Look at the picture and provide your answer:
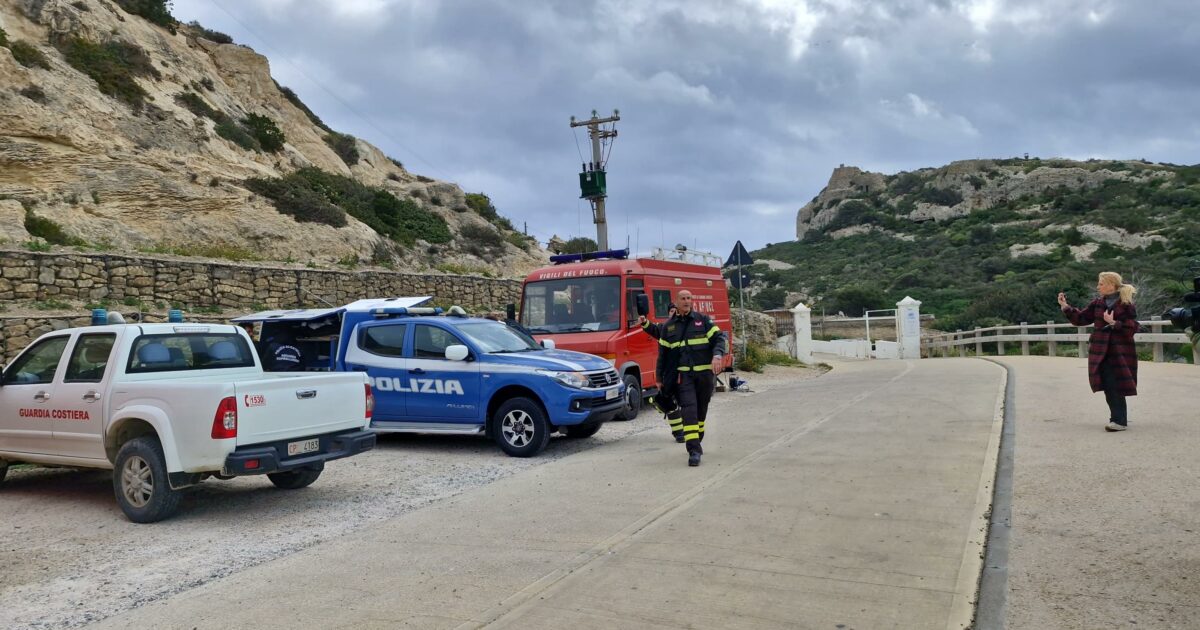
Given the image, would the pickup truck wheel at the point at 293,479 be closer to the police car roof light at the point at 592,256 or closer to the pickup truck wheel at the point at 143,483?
the pickup truck wheel at the point at 143,483

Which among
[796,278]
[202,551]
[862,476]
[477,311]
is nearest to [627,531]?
[862,476]

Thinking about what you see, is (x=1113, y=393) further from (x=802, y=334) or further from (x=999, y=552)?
(x=802, y=334)

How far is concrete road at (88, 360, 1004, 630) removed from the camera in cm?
429

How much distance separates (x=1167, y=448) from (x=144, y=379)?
30.1 feet

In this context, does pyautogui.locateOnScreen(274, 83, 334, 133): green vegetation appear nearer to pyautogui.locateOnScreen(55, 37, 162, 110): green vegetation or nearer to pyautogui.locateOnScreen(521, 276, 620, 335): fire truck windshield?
pyautogui.locateOnScreen(55, 37, 162, 110): green vegetation

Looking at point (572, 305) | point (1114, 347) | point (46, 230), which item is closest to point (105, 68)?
point (46, 230)

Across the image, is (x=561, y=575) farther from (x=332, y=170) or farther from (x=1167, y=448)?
(x=332, y=170)

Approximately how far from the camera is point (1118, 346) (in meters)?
8.59

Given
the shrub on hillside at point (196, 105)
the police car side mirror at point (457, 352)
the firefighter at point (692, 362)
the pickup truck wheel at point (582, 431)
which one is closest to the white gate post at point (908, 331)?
the pickup truck wheel at point (582, 431)

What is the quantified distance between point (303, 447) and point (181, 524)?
43.8 inches

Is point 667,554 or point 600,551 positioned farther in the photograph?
point 600,551

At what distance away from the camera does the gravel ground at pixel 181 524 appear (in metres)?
5.09

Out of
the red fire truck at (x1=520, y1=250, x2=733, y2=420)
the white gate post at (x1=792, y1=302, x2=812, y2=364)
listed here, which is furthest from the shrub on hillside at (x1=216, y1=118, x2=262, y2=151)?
the red fire truck at (x1=520, y1=250, x2=733, y2=420)

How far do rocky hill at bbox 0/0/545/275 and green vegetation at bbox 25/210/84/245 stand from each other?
4cm
